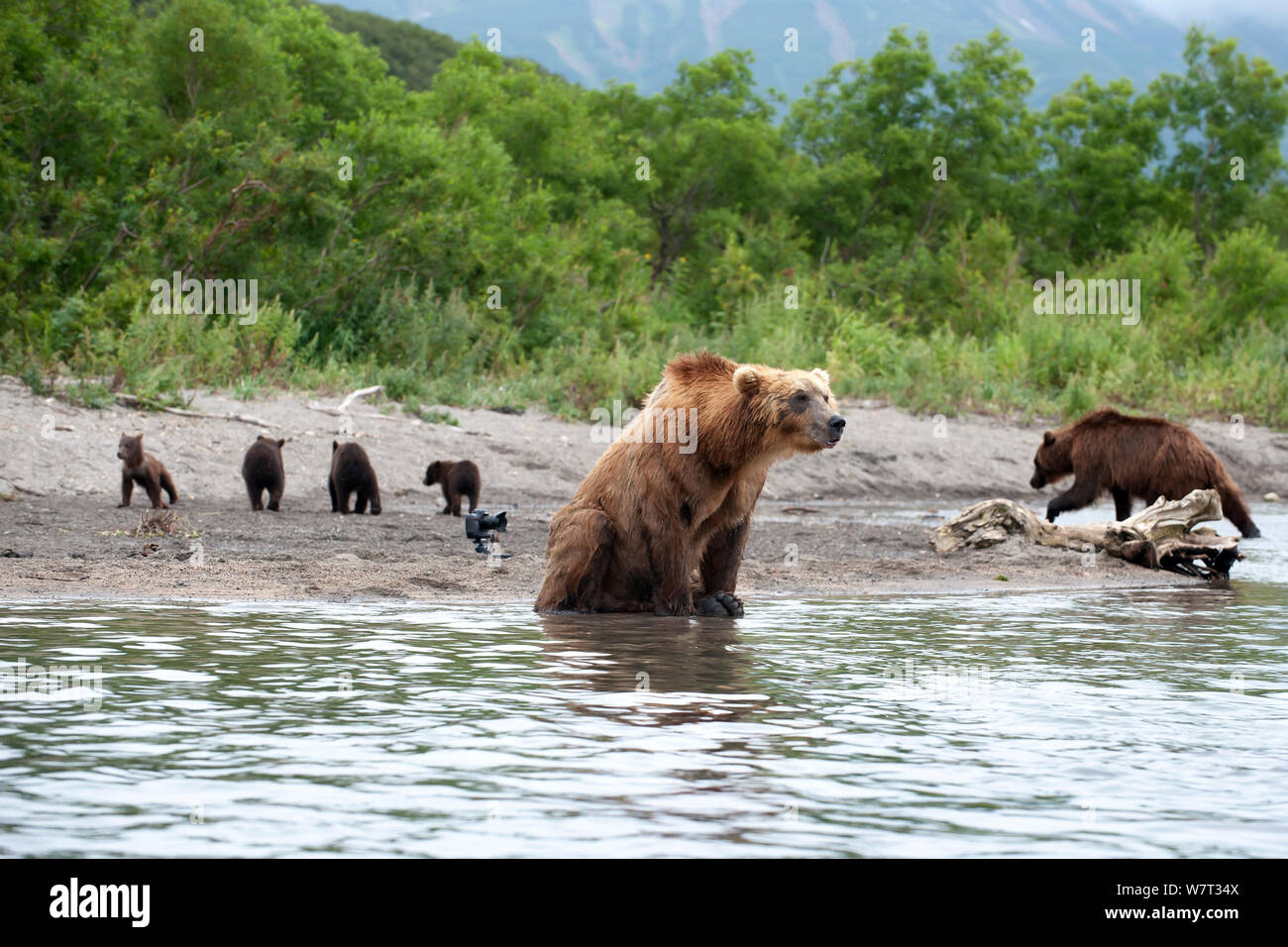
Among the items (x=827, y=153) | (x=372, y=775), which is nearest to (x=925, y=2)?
(x=827, y=153)

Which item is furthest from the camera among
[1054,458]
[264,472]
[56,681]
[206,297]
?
[206,297]

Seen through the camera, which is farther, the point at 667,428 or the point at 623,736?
the point at 667,428

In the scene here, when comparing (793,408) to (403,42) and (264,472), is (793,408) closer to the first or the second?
(264,472)

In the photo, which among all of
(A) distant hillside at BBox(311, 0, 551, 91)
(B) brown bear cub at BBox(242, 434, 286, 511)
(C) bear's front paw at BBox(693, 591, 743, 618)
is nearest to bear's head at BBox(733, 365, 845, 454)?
(C) bear's front paw at BBox(693, 591, 743, 618)

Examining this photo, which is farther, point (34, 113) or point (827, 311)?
point (827, 311)

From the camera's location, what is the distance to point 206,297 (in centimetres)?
2184

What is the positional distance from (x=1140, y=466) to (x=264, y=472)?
8.43m

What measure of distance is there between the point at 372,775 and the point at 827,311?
25.5 metres

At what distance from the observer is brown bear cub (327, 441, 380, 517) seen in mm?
13828

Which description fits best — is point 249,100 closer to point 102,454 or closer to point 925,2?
point 102,454

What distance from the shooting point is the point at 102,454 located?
14.8 m
